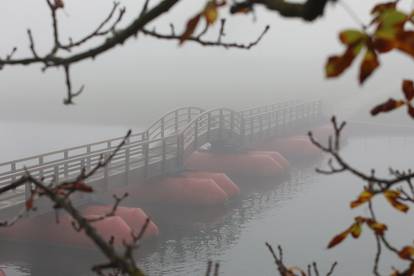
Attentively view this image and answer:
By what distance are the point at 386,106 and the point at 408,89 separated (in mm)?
175

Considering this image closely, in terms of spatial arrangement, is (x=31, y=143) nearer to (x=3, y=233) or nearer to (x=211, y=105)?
(x=3, y=233)

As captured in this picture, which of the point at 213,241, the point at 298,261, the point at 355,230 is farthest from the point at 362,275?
the point at 355,230

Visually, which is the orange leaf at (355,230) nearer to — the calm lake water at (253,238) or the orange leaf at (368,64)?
the orange leaf at (368,64)

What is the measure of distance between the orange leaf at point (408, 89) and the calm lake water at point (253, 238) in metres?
17.0

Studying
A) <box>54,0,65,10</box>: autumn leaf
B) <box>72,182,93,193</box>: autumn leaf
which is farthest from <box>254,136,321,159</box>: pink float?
<box>72,182,93,193</box>: autumn leaf

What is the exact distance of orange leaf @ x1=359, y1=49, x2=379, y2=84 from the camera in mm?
1132

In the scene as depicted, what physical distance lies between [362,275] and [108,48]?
58.9 feet

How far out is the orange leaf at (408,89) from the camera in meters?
1.85

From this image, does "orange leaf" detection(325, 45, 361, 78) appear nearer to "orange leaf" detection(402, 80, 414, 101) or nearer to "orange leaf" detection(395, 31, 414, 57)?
"orange leaf" detection(395, 31, 414, 57)

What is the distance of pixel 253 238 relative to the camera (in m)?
22.2

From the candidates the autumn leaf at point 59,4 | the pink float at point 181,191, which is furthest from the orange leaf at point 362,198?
the pink float at point 181,191

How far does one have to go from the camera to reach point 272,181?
3350 cm

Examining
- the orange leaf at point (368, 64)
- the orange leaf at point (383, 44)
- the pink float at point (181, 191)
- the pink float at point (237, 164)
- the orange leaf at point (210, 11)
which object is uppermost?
the orange leaf at point (210, 11)

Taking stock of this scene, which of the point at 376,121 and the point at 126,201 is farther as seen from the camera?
the point at 376,121
